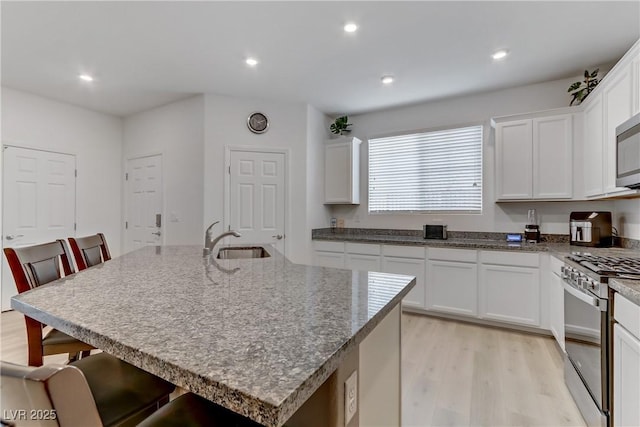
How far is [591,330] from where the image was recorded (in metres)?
1.73

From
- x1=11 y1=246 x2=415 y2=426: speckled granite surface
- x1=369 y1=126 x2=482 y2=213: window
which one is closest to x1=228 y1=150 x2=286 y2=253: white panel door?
x1=369 y1=126 x2=482 y2=213: window

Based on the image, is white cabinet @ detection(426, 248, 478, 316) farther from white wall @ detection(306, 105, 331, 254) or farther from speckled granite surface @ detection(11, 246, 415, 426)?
speckled granite surface @ detection(11, 246, 415, 426)

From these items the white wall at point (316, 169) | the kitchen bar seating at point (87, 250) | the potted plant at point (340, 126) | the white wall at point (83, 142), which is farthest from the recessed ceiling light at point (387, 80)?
the white wall at point (83, 142)

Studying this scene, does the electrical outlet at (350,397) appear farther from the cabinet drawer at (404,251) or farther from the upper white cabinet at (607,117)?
the cabinet drawer at (404,251)

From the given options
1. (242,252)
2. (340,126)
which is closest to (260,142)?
(340,126)

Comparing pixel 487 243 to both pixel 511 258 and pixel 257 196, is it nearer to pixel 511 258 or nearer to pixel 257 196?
pixel 511 258

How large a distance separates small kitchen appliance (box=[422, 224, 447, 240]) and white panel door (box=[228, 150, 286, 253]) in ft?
6.15

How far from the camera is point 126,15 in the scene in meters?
2.34

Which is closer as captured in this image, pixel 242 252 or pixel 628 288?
pixel 628 288

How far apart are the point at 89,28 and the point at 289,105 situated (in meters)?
2.22

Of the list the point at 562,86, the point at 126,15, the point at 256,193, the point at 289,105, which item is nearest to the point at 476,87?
the point at 562,86

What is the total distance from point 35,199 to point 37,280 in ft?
10.9

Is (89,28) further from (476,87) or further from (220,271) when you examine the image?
(476,87)

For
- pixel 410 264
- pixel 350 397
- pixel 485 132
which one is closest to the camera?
pixel 350 397
